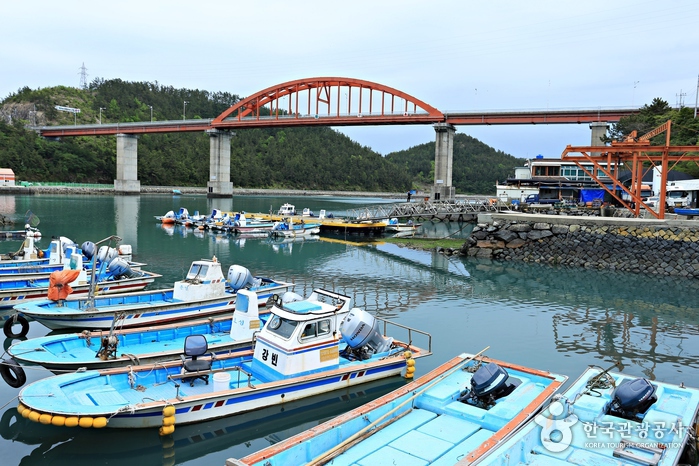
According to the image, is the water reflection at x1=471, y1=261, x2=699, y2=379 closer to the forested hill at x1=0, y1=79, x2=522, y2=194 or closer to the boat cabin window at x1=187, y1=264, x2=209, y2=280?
the boat cabin window at x1=187, y1=264, x2=209, y2=280

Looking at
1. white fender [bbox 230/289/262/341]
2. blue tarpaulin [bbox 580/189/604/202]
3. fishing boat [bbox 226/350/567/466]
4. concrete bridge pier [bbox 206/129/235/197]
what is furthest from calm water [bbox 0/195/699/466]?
concrete bridge pier [bbox 206/129/235/197]

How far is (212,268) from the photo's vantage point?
18.7 metres

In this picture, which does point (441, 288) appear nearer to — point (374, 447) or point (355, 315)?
point (355, 315)

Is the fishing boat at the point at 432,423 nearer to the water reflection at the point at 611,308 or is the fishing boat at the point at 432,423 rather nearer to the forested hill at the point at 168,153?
the water reflection at the point at 611,308

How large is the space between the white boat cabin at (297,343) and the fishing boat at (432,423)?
7.51 ft

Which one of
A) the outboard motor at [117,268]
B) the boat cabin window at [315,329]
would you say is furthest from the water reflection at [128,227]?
the boat cabin window at [315,329]

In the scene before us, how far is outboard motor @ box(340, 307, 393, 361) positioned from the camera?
44.3ft

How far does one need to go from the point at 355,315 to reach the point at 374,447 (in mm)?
4957

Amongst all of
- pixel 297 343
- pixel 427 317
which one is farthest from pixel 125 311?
pixel 427 317

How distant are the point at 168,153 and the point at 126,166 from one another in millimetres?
30423

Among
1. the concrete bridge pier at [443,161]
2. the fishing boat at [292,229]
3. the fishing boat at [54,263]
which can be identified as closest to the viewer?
the fishing boat at [54,263]

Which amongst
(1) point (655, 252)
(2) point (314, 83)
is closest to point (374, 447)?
(1) point (655, 252)

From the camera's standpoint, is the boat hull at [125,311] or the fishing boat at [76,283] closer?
the boat hull at [125,311]

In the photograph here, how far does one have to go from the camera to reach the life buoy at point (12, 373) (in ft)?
38.5
